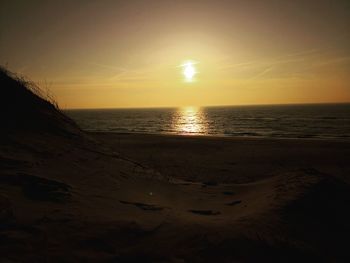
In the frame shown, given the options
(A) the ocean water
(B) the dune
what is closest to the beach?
(B) the dune

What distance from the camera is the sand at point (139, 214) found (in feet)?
8.46

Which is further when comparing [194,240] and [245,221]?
[245,221]

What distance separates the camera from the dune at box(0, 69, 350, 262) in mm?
2600

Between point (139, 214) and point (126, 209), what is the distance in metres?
0.24

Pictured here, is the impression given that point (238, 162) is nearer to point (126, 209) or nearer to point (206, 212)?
point (206, 212)

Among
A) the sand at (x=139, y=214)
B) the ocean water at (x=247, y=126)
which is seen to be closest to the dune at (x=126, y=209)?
the sand at (x=139, y=214)

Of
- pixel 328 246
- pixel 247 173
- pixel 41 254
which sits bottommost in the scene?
pixel 247 173

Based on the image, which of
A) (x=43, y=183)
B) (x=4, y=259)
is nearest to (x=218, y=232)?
(x=4, y=259)

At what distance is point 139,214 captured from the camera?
3.58 metres

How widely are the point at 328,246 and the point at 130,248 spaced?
240 centimetres

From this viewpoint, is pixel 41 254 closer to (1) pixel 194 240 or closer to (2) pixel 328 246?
(1) pixel 194 240

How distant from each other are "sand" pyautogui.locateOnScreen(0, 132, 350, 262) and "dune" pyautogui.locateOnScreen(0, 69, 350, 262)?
0.5 inches

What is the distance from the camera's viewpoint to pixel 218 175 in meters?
10.3

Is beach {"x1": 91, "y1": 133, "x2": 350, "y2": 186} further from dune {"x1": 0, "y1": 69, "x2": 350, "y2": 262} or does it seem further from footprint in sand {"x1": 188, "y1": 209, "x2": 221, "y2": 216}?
footprint in sand {"x1": 188, "y1": 209, "x2": 221, "y2": 216}
